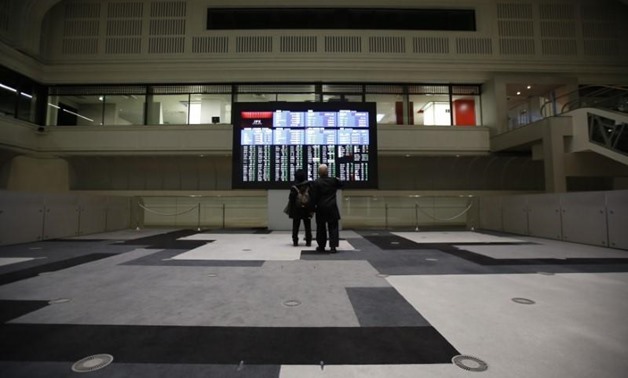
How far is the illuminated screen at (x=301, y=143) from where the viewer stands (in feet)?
30.7

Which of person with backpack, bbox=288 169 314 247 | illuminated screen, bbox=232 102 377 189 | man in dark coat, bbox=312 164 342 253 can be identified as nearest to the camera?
man in dark coat, bbox=312 164 342 253

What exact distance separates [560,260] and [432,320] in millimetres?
4004

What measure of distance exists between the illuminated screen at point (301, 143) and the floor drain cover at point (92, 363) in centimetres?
764

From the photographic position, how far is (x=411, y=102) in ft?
45.1

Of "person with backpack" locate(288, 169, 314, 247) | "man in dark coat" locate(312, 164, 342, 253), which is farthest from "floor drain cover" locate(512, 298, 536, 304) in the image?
"person with backpack" locate(288, 169, 314, 247)

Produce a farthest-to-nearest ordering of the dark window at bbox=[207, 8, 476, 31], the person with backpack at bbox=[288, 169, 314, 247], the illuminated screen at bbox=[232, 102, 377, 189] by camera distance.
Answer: the dark window at bbox=[207, 8, 476, 31] → the illuminated screen at bbox=[232, 102, 377, 189] → the person with backpack at bbox=[288, 169, 314, 247]

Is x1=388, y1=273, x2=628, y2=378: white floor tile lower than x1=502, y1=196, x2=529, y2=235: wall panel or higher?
lower

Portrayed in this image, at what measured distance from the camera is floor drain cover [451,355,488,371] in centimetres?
162

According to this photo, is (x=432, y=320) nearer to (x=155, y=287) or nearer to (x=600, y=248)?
(x=155, y=287)

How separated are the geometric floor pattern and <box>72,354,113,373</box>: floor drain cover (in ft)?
0.14

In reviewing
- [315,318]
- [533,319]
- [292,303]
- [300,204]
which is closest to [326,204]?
[300,204]

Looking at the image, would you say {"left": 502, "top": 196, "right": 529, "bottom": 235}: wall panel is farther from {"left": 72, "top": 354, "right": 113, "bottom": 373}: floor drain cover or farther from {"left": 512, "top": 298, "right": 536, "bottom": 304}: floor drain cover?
{"left": 72, "top": 354, "right": 113, "bottom": 373}: floor drain cover

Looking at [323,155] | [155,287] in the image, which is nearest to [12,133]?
[323,155]

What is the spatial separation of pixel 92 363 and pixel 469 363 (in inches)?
86.0
